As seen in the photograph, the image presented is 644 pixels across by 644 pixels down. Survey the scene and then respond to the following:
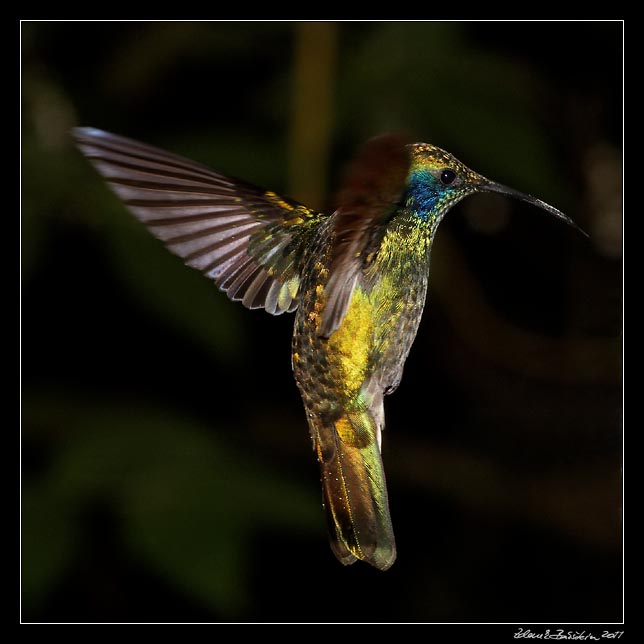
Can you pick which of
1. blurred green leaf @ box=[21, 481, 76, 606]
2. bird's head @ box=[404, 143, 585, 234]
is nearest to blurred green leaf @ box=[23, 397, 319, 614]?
blurred green leaf @ box=[21, 481, 76, 606]

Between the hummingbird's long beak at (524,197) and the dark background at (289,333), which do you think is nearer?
the hummingbird's long beak at (524,197)

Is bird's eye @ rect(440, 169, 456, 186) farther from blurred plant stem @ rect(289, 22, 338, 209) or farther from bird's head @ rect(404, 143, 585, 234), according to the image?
blurred plant stem @ rect(289, 22, 338, 209)

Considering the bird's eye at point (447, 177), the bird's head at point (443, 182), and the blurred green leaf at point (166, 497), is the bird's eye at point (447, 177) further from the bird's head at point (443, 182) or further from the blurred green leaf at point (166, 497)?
the blurred green leaf at point (166, 497)

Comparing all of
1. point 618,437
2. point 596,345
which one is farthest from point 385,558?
point 596,345

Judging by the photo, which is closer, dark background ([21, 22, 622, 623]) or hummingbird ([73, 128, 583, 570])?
hummingbird ([73, 128, 583, 570])

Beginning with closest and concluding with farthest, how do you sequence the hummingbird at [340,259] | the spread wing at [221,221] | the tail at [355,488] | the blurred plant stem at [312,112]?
the hummingbird at [340,259] → the tail at [355,488] → the spread wing at [221,221] → the blurred plant stem at [312,112]

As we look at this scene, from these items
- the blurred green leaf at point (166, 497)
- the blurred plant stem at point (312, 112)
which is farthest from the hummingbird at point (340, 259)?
the blurred green leaf at point (166, 497)

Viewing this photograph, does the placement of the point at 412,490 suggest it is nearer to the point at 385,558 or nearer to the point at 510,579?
the point at 510,579

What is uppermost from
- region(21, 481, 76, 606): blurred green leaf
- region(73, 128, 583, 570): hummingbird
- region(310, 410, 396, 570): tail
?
region(73, 128, 583, 570): hummingbird
